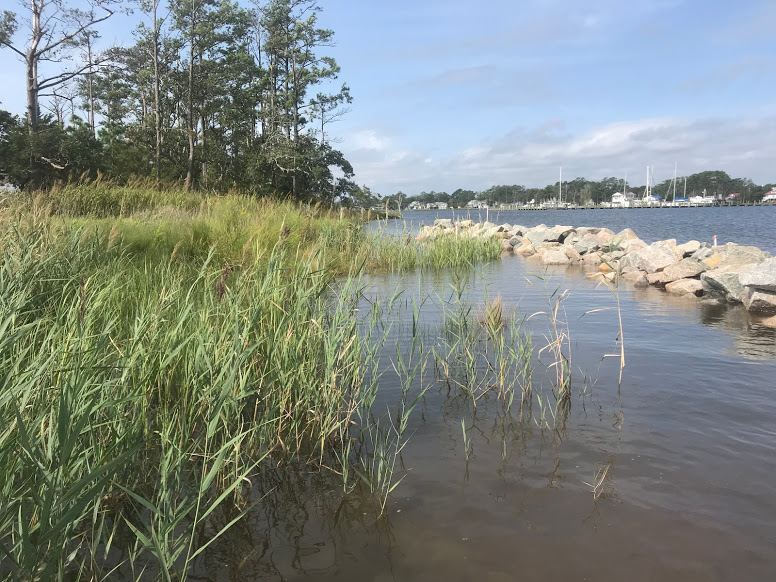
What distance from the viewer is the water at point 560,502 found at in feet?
6.86

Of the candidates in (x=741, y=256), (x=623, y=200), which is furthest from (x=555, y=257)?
(x=623, y=200)

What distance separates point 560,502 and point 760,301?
6070 mm

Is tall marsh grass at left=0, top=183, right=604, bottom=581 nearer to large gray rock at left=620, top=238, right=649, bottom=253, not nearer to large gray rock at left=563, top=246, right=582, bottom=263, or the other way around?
large gray rock at left=563, top=246, right=582, bottom=263

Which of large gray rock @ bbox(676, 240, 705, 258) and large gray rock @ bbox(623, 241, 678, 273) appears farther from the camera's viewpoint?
large gray rock @ bbox(676, 240, 705, 258)

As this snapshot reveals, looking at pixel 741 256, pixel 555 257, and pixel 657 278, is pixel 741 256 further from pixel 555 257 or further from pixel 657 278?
pixel 555 257

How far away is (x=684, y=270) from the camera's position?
9.15 meters

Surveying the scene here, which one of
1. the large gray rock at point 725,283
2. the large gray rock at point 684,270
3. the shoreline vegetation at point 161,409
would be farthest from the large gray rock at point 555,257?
the shoreline vegetation at point 161,409

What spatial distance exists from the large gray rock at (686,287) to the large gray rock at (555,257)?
495cm

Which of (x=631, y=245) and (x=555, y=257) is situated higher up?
(x=631, y=245)

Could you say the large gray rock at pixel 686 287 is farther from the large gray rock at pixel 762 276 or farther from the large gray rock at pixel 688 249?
the large gray rock at pixel 688 249

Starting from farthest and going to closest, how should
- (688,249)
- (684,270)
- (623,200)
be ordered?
(623,200) < (688,249) < (684,270)

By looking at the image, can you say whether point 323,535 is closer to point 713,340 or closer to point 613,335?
point 613,335

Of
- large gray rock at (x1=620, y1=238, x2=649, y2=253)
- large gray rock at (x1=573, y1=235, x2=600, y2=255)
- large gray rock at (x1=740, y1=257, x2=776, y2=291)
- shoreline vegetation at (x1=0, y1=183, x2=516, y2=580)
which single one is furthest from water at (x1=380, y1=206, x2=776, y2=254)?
shoreline vegetation at (x1=0, y1=183, x2=516, y2=580)

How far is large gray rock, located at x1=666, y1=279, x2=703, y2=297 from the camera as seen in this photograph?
8.51 meters
